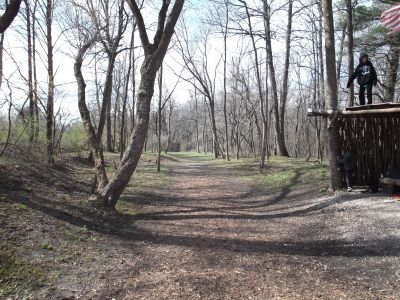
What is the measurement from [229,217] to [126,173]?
2.78 metres

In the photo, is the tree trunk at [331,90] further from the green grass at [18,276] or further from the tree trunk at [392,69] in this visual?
the tree trunk at [392,69]

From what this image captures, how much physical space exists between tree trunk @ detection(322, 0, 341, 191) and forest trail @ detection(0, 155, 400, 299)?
1173 mm

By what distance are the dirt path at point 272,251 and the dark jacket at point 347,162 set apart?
112cm

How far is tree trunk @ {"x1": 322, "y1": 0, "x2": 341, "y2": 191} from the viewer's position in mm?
10984

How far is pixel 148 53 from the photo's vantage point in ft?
30.7

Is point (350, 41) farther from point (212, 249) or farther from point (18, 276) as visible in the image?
point (18, 276)

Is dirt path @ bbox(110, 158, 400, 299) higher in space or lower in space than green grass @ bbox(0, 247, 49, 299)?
lower

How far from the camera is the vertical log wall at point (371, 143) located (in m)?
10.3

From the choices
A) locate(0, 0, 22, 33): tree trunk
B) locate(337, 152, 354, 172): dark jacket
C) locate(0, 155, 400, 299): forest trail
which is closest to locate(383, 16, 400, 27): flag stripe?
locate(0, 155, 400, 299): forest trail

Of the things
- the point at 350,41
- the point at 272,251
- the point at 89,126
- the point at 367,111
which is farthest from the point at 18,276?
the point at 350,41

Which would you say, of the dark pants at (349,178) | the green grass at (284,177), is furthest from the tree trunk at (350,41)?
the dark pants at (349,178)

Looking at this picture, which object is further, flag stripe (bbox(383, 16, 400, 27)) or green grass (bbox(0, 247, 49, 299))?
green grass (bbox(0, 247, 49, 299))

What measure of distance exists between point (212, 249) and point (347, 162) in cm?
587

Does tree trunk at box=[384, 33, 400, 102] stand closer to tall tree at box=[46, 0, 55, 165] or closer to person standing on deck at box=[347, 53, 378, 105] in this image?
person standing on deck at box=[347, 53, 378, 105]
